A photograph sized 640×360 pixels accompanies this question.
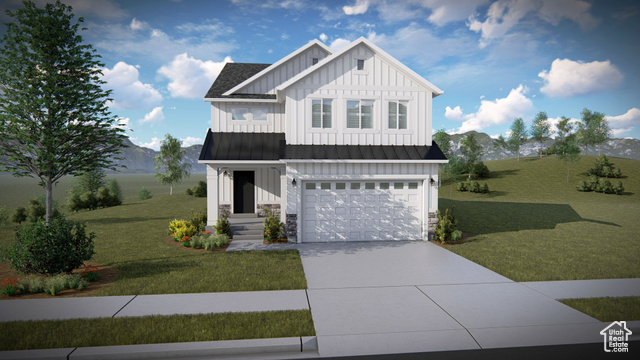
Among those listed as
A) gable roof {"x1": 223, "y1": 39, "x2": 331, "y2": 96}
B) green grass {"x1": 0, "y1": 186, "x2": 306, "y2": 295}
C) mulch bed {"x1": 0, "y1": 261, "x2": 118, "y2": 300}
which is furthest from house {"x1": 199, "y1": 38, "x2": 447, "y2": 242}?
mulch bed {"x1": 0, "y1": 261, "x2": 118, "y2": 300}

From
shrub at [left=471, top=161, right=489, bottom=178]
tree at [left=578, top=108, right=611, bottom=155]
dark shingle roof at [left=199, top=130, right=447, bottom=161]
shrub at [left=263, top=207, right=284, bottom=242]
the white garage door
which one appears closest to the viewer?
dark shingle roof at [left=199, top=130, right=447, bottom=161]

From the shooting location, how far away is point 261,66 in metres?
21.4

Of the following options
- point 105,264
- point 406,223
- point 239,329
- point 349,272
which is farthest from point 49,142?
point 406,223

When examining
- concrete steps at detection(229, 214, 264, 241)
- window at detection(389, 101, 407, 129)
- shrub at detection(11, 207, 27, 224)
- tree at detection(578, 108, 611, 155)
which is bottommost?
shrub at detection(11, 207, 27, 224)

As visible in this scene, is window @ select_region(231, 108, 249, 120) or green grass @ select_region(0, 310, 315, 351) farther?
window @ select_region(231, 108, 249, 120)

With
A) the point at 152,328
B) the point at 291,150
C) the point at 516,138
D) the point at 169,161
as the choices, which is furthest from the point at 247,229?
the point at 516,138

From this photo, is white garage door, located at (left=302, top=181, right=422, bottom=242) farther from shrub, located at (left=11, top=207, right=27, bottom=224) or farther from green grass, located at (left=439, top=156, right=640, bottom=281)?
shrub, located at (left=11, top=207, right=27, bottom=224)

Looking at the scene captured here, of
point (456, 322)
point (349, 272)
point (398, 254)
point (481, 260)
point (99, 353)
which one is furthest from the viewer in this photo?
point (398, 254)

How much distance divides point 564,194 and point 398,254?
37222mm

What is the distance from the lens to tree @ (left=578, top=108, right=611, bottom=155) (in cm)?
6247

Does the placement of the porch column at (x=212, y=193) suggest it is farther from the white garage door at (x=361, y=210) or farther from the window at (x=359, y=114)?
the window at (x=359, y=114)

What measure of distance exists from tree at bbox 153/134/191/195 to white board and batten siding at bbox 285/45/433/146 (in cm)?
3254

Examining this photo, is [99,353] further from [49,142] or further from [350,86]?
[350,86]

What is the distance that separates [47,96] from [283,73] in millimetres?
10670
